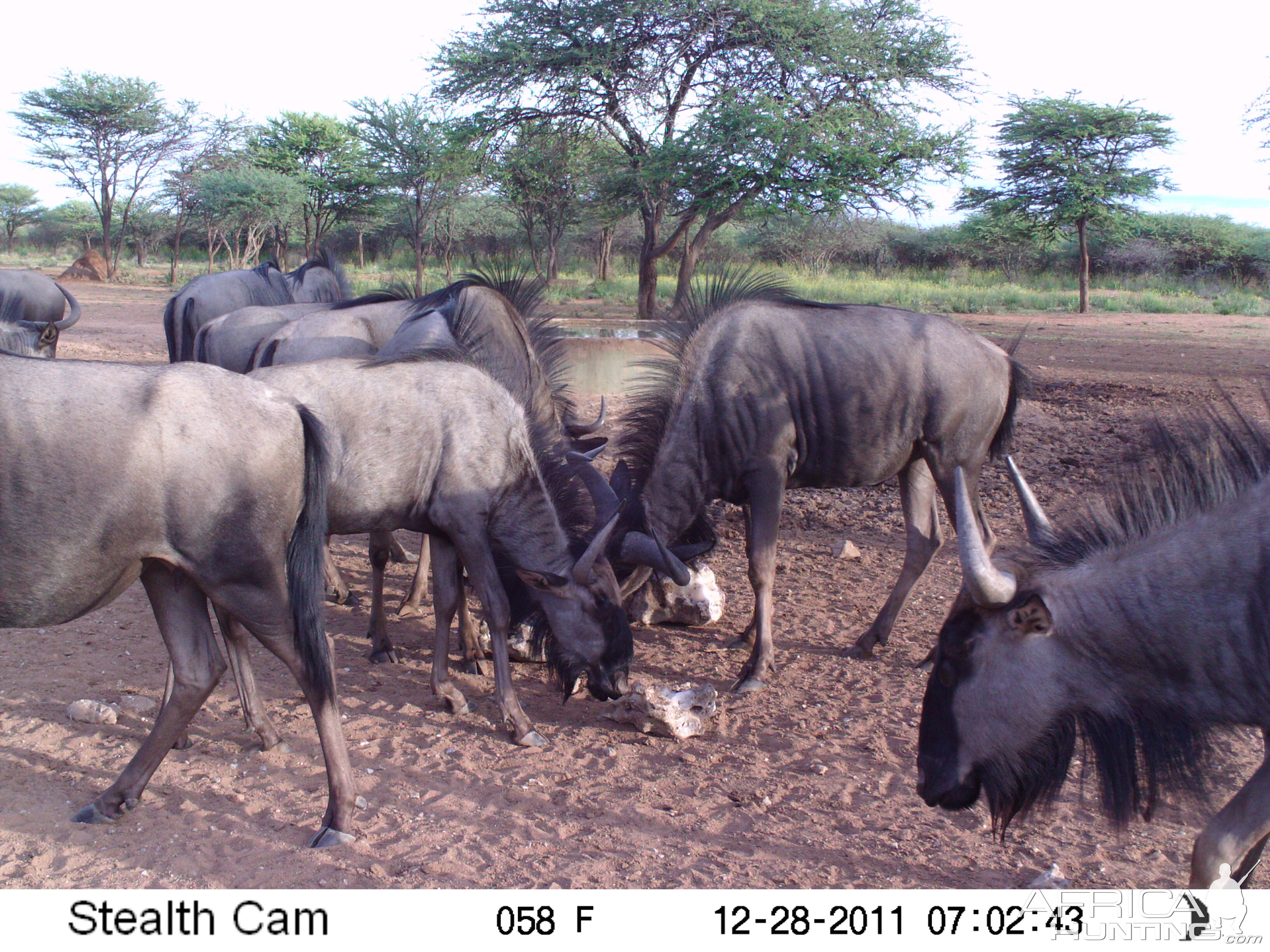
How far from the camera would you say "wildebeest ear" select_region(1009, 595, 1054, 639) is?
7.96 ft

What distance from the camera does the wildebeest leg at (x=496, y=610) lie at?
13.6 feet

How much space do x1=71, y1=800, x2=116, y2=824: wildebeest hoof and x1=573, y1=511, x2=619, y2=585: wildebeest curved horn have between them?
6.79 feet

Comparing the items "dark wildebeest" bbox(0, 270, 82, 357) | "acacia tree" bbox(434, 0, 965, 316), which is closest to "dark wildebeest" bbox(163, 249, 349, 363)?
"dark wildebeest" bbox(0, 270, 82, 357)

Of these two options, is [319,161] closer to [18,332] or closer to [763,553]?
[18,332]

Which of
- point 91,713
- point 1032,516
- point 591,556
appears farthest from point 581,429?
point 1032,516

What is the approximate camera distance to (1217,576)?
2.31 m

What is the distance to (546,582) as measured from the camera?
4.33m

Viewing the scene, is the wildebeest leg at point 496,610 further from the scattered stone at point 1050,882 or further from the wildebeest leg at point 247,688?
the scattered stone at point 1050,882

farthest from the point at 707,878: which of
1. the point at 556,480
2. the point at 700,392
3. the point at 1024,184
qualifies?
the point at 1024,184

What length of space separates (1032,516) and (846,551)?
3.91 m

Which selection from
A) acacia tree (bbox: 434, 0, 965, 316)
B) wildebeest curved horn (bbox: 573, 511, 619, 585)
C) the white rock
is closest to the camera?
wildebeest curved horn (bbox: 573, 511, 619, 585)

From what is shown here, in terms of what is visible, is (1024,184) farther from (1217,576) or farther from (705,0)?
(1217,576)

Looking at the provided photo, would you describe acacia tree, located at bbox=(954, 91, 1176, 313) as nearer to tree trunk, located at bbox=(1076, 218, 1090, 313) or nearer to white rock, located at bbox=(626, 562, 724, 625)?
tree trunk, located at bbox=(1076, 218, 1090, 313)

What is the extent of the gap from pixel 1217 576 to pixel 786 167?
697 inches
